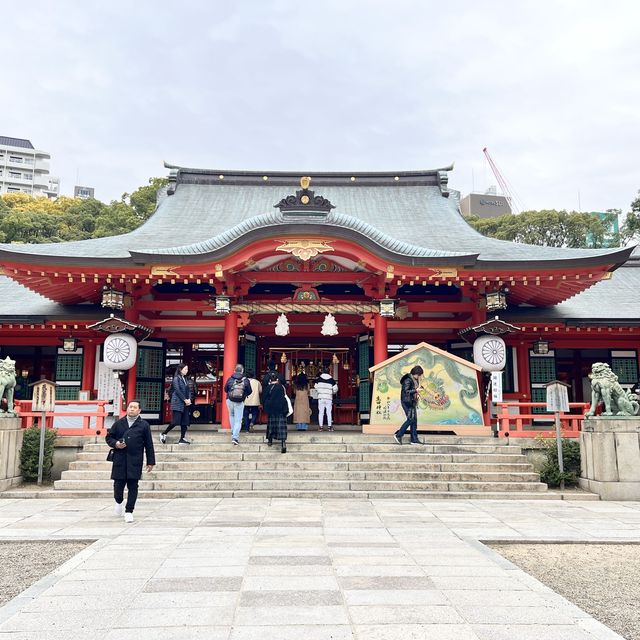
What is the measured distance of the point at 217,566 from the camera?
5.18 metres

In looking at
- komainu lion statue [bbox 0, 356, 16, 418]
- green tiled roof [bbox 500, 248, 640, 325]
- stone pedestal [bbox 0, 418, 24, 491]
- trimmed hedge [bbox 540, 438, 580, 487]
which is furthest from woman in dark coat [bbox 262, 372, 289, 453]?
green tiled roof [bbox 500, 248, 640, 325]

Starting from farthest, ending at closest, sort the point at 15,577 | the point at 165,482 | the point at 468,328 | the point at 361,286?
the point at 361,286 → the point at 468,328 → the point at 165,482 → the point at 15,577

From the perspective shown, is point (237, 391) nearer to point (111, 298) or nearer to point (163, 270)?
point (163, 270)

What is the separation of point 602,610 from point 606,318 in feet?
37.3

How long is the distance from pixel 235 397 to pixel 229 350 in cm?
224

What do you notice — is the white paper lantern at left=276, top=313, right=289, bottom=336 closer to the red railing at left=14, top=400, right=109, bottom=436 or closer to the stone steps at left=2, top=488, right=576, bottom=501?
the red railing at left=14, top=400, right=109, bottom=436

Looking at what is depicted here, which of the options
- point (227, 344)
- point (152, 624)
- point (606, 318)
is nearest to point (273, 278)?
point (227, 344)

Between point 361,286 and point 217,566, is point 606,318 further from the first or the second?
point 217,566

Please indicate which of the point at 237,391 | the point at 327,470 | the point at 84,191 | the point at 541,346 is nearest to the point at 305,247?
the point at 237,391

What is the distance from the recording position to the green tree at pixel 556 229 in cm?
Answer: 3616

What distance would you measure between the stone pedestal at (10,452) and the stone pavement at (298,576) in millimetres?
1739

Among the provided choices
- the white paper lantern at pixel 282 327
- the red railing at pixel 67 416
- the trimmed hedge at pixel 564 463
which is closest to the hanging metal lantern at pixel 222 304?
the white paper lantern at pixel 282 327

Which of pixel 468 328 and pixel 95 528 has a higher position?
pixel 468 328

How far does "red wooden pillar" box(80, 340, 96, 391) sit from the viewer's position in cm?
1427
